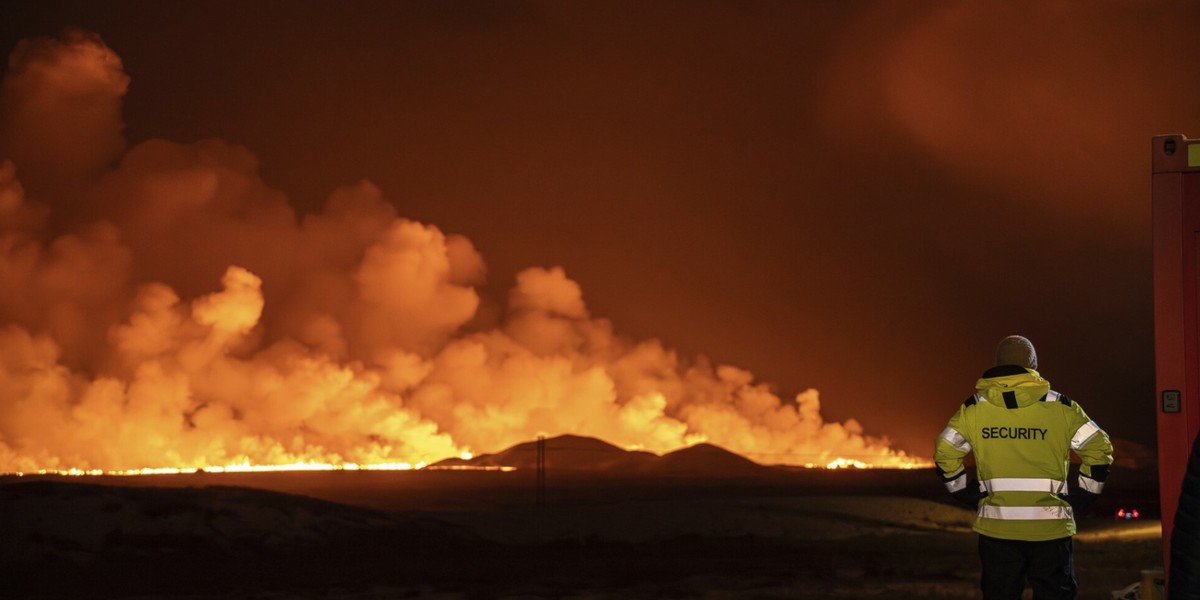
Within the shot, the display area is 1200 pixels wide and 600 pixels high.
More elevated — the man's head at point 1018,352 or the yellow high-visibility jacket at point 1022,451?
the man's head at point 1018,352

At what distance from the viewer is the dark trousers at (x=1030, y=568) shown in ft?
23.5

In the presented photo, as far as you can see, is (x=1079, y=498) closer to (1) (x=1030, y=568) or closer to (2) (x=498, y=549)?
(1) (x=1030, y=568)

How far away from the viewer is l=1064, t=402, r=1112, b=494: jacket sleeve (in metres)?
6.94

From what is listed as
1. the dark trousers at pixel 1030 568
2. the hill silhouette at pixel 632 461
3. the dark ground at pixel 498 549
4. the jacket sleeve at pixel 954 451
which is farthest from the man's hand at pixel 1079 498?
the hill silhouette at pixel 632 461

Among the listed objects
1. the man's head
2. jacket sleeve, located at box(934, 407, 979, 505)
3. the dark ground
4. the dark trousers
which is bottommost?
the dark ground

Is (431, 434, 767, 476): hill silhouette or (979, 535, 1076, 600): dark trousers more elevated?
(431, 434, 767, 476): hill silhouette

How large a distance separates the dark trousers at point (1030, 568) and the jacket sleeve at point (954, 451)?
0.36 meters

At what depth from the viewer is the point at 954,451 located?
729 centimetres

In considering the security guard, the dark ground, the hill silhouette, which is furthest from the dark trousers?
the hill silhouette

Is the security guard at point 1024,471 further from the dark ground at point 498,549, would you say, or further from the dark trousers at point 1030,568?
the dark ground at point 498,549

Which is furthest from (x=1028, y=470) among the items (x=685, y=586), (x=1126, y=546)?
(x=1126, y=546)

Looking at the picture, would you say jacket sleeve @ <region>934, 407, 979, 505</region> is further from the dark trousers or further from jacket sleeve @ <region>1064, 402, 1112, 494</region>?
jacket sleeve @ <region>1064, 402, 1112, 494</region>

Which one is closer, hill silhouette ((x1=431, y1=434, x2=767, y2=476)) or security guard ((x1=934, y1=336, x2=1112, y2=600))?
security guard ((x1=934, y1=336, x2=1112, y2=600))

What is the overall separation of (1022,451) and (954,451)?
1.18 ft
